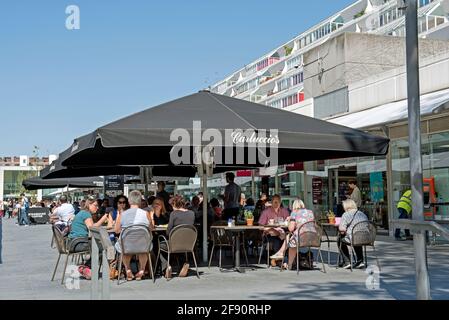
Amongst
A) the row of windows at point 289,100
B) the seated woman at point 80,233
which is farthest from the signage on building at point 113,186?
the row of windows at point 289,100

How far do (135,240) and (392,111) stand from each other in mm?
9182

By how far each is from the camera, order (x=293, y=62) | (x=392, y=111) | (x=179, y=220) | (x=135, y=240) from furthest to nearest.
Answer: (x=293, y=62), (x=392, y=111), (x=179, y=220), (x=135, y=240)

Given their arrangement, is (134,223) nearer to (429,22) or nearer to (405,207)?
(405,207)

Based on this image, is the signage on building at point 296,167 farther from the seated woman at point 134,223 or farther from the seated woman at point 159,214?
the seated woman at point 134,223

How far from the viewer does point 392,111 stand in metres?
14.6

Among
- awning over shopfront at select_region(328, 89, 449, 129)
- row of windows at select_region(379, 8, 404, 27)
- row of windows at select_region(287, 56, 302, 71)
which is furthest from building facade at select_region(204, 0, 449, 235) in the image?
row of windows at select_region(287, 56, 302, 71)

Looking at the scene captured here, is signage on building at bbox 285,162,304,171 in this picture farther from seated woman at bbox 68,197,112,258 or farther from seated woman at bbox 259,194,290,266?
seated woman at bbox 68,197,112,258

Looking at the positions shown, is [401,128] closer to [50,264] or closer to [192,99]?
[192,99]

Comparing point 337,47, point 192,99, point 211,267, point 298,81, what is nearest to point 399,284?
point 211,267

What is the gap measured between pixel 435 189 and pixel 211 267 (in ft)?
24.4

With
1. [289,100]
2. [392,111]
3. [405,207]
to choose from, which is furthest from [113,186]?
[289,100]

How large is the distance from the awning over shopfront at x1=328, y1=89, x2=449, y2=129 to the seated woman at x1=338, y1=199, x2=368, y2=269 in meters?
3.79

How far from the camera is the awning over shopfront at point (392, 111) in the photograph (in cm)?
1214

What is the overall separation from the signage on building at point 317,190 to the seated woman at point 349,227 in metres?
10.2
